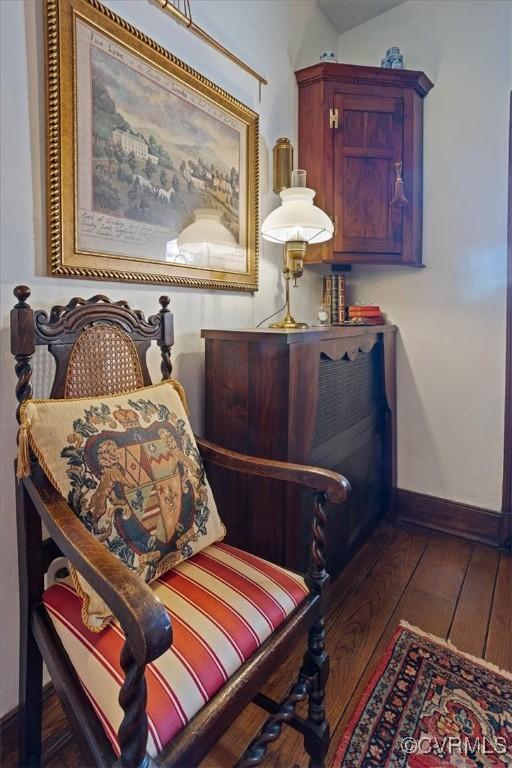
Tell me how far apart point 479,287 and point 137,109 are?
5.66 ft

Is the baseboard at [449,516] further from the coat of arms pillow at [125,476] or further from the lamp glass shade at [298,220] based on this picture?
the coat of arms pillow at [125,476]

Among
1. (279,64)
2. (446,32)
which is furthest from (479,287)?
(279,64)

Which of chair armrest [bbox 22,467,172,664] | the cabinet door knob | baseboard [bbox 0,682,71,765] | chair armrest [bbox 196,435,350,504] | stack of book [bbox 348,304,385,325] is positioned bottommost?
baseboard [bbox 0,682,71,765]

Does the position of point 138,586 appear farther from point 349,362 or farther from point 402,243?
point 402,243

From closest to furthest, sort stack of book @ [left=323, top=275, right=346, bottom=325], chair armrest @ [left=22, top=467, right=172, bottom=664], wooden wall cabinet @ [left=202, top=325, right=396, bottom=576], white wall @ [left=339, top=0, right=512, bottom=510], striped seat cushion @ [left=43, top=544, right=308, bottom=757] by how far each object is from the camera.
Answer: chair armrest @ [left=22, top=467, right=172, bottom=664] < striped seat cushion @ [left=43, top=544, right=308, bottom=757] < wooden wall cabinet @ [left=202, top=325, right=396, bottom=576] < white wall @ [left=339, top=0, right=512, bottom=510] < stack of book @ [left=323, top=275, right=346, bottom=325]

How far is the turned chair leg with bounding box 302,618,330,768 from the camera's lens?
972mm

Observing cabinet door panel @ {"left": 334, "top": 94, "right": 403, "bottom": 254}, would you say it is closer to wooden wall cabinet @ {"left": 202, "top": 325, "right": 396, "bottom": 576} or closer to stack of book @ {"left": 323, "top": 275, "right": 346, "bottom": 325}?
stack of book @ {"left": 323, "top": 275, "right": 346, "bottom": 325}

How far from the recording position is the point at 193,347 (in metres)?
1.57

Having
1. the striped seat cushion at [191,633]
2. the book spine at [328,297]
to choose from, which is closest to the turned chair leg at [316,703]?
the striped seat cushion at [191,633]

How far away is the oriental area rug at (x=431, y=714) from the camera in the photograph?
41.1 inches

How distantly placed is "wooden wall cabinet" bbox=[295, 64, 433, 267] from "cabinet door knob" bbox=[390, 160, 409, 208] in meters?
0.02

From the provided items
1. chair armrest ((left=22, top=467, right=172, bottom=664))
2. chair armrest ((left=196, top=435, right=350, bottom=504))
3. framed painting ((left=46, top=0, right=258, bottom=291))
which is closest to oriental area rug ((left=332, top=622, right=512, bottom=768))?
chair armrest ((left=196, top=435, right=350, bottom=504))

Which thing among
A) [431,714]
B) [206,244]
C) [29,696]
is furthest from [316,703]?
[206,244]

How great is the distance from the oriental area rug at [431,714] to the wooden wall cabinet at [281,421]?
16.3 inches
